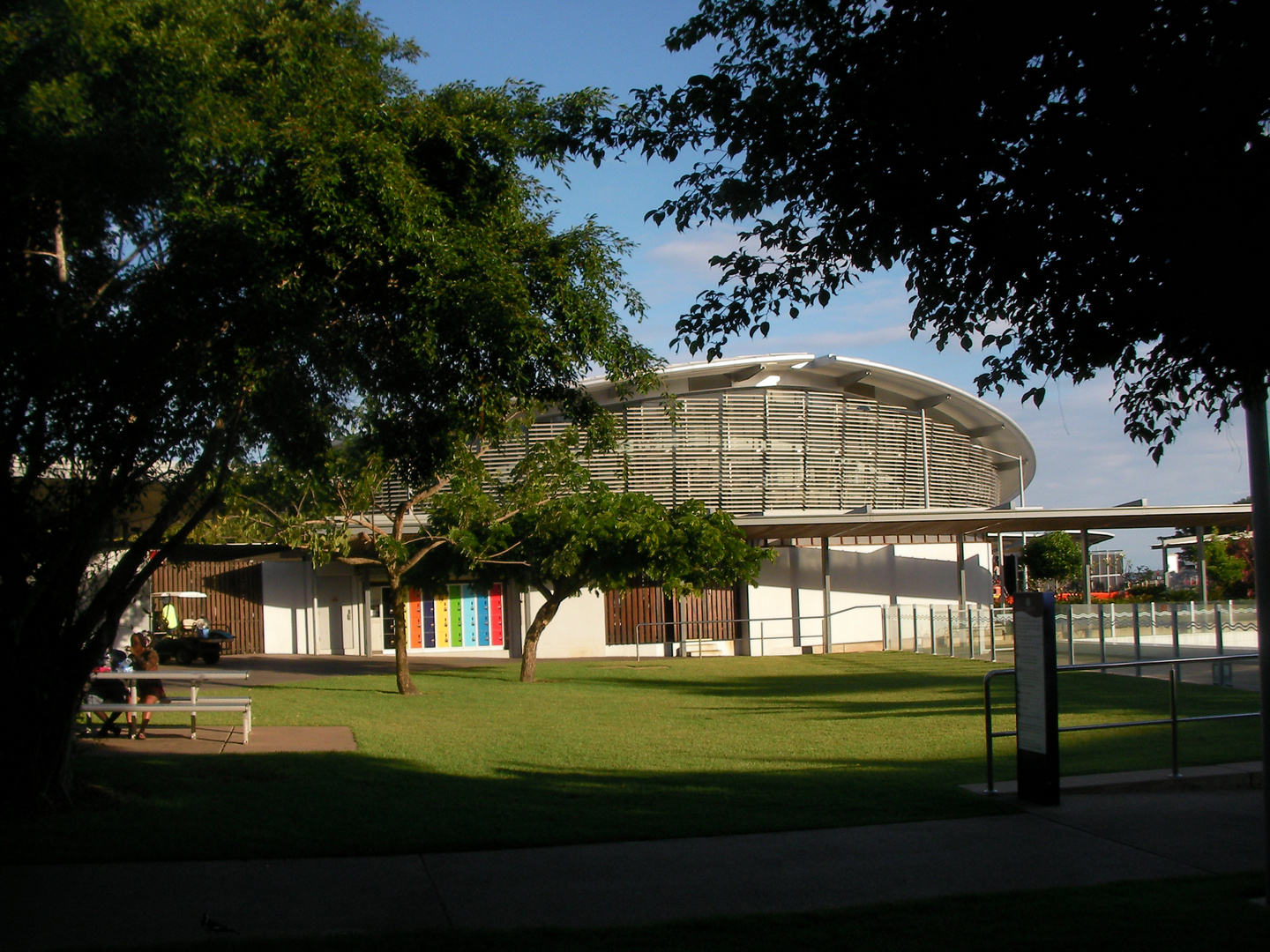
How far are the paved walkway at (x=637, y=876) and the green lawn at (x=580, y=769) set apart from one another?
1.31 feet

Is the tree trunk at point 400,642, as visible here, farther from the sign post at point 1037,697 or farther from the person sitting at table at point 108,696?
the sign post at point 1037,697

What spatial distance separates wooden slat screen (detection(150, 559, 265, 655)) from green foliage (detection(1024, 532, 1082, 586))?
32.4m

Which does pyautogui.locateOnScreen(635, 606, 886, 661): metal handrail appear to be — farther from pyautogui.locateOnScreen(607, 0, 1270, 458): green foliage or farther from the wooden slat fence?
pyautogui.locateOnScreen(607, 0, 1270, 458): green foliage

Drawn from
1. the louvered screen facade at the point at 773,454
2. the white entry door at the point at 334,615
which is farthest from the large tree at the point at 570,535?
the white entry door at the point at 334,615

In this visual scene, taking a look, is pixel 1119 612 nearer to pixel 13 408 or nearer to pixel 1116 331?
pixel 1116 331

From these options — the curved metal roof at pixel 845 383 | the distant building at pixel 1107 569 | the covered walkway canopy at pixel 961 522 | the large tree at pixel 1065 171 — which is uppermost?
the curved metal roof at pixel 845 383

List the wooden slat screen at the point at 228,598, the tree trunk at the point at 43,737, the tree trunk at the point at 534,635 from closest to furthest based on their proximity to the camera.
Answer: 1. the tree trunk at the point at 43,737
2. the tree trunk at the point at 534,635
3. the wooden slat screen at the point at 228,598

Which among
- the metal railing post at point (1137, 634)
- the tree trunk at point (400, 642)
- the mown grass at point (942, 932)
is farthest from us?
the metal railing post at point (1137, 634)

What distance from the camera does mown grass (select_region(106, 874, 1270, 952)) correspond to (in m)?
5.43

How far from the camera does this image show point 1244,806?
872 centimetres

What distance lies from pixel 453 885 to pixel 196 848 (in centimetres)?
189

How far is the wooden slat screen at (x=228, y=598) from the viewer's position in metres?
37.5

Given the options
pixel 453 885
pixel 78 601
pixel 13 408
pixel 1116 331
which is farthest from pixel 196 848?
pixel 1116 331

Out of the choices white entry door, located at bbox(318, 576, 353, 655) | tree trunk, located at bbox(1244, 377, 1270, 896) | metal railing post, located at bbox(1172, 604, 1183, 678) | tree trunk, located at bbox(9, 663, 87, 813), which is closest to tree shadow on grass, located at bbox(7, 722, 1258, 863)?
tree trunk, located at bbox(9, 663, 87, 813)
